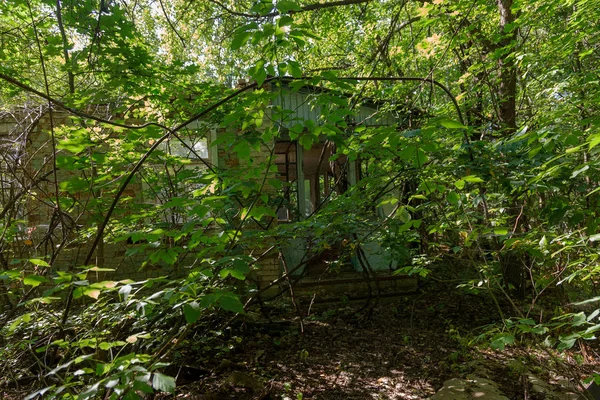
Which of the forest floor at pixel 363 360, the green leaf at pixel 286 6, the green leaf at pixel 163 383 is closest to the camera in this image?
the green leaf at pixel 163 383

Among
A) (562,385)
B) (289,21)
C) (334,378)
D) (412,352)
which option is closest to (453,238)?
(412,352)

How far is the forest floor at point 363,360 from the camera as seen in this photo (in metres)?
3.64

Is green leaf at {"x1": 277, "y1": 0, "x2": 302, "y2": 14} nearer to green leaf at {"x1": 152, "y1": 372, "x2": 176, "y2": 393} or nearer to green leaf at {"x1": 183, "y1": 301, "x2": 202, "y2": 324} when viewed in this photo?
green leaf at {"x1": 183, "y1": 301, "x2": 202, "y2": 324}

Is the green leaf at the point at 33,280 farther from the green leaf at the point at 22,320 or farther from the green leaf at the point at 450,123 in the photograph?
the green leaf at the point at 450,123

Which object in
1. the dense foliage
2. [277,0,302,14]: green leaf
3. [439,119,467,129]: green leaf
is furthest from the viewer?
the dense foliage

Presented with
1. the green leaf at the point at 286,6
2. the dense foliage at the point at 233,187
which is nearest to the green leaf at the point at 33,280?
the dense foliage at the point at 233,187

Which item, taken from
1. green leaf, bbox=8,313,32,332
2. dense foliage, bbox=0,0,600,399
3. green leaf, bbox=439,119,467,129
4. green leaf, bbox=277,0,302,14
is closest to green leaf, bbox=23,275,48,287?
dense foliage, bbox=0,0,600,399

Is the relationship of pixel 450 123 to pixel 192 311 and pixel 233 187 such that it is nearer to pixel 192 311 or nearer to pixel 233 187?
pixel 233 187

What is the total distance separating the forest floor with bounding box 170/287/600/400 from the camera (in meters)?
3.64

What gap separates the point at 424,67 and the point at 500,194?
5834mm

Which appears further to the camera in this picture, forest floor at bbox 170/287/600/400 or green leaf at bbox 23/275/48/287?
forest floor at bbox 170/287/600/400

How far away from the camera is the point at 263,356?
4484 millimetres

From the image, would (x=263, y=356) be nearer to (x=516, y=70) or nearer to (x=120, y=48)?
(x=120, y=48)

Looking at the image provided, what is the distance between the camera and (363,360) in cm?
444
